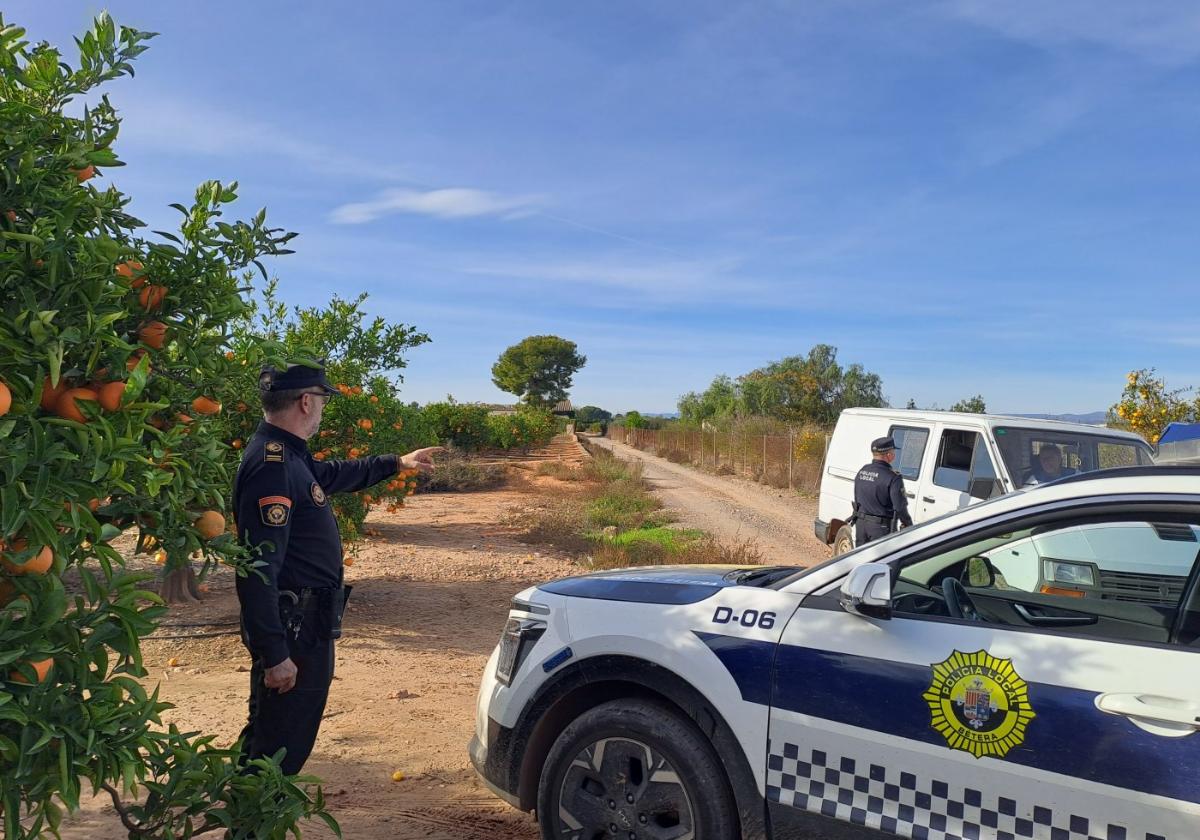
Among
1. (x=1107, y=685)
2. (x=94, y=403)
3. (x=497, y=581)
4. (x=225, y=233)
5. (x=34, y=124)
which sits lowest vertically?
(x=497, y=581)

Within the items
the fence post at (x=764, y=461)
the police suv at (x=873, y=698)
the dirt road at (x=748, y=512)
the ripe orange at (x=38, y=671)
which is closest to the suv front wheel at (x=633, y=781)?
the police suv at (x=873, y=698)

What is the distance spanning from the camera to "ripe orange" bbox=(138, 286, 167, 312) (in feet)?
6.86

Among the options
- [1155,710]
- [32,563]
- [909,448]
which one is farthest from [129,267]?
[909,448]

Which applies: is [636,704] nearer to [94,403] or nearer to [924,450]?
[94,403]

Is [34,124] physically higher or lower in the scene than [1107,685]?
higher

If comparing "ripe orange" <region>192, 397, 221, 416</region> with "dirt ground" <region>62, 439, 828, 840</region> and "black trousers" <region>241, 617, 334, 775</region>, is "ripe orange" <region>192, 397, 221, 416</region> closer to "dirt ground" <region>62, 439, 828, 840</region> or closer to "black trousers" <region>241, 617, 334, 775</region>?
"black trousers" <region>241, 617, 334, 775</region>

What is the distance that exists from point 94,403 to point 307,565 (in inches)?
67.2

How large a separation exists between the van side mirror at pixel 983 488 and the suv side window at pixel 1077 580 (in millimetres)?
2235

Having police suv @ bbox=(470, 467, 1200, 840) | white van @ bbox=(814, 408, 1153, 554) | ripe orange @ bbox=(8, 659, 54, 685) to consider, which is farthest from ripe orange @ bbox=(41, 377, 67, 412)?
white van @ bbox=(814, 408, 1153, 554)

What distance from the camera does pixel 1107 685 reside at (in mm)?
2344

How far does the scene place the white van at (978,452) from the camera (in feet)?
26.0

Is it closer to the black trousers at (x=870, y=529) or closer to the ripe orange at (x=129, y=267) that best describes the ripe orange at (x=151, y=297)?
the ripe orange at (x=129, y=267)

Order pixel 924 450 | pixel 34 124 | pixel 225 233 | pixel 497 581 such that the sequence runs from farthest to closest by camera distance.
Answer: pixel 497 581, pixel 924 450, pixel 225 233, pixel 34 124

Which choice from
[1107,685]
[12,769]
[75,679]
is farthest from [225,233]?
[1107,685]
